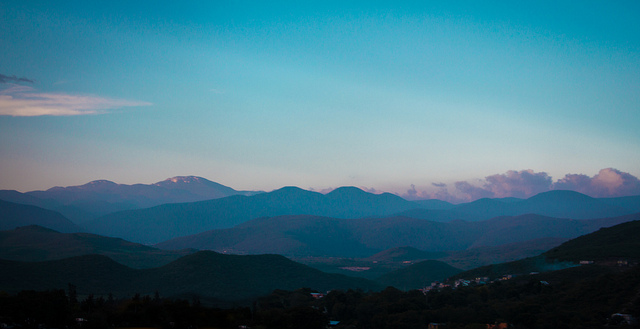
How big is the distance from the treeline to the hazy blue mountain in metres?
26.6

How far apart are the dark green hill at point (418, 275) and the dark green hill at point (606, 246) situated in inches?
1275

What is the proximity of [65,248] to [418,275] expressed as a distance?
92.2m

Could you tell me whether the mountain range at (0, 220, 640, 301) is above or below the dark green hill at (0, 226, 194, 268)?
below

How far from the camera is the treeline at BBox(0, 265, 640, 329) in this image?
136 feet

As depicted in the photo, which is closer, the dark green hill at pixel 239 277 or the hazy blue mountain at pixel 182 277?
the hazy blue mountain at pixel 182 277

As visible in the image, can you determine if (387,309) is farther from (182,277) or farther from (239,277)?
(182,277)

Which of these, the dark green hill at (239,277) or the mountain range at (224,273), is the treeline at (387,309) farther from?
the dark green hill at (239,277)

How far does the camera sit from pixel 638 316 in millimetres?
48500

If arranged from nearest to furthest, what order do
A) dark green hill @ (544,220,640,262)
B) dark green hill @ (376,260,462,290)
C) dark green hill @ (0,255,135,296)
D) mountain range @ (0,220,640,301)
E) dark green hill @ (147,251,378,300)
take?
dark green hill @ (0,255,135,296) < dark green hill @ (544,220,640,262) < mountain range @ (0,220,640,301) < dark green hill @ (147,251,378,300) < dark green hill @ (376,260,462,290)

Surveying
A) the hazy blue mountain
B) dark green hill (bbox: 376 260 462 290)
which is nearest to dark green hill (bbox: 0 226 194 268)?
the hazy blue mountain

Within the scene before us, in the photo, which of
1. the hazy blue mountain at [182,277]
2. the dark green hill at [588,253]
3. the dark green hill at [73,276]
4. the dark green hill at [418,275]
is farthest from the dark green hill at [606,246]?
the dark green hill at [73,276]

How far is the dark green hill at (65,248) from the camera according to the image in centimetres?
13662

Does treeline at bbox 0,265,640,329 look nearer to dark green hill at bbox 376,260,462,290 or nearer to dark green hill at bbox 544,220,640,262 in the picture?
dark green hill at bbox 544,220,640,262

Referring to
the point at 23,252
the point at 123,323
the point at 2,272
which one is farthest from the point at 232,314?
the point at 23,252
